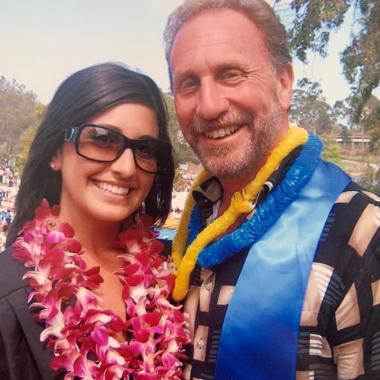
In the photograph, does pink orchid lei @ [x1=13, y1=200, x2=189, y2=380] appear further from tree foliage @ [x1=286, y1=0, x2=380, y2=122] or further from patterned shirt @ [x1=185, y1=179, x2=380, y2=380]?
tree foliage @ [x1=286, y1=0, x2=380, y2=122]

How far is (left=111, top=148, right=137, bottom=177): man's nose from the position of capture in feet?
5.99

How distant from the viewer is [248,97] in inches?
68.0

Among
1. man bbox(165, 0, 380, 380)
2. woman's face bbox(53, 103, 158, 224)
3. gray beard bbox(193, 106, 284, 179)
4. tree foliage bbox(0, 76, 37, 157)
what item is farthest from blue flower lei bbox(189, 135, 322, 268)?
tree foliage bbox(0, 76, 37, 157)

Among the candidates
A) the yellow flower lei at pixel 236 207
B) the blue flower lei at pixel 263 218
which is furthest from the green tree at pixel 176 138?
the blue flower lei at pixel 263 218

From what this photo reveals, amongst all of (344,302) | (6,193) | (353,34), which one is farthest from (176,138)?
(6,193)

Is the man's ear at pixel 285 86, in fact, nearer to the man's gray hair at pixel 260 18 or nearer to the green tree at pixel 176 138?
the man's gray hair at pixel 260 18

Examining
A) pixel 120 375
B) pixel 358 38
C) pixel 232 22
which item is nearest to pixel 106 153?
pixel 232 22

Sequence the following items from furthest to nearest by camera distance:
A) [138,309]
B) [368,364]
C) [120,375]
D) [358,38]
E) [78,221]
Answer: [358,38] < [78,221] < [138,309] < [120,375] < [368,364]

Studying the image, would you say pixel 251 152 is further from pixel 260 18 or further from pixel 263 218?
pixel 260 18

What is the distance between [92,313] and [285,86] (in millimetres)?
1208

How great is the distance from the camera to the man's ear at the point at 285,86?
6.06 feet

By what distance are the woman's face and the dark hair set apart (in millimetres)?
47

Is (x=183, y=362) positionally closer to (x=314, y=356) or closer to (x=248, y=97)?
(x=314, y=356)

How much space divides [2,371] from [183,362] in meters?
0.67
